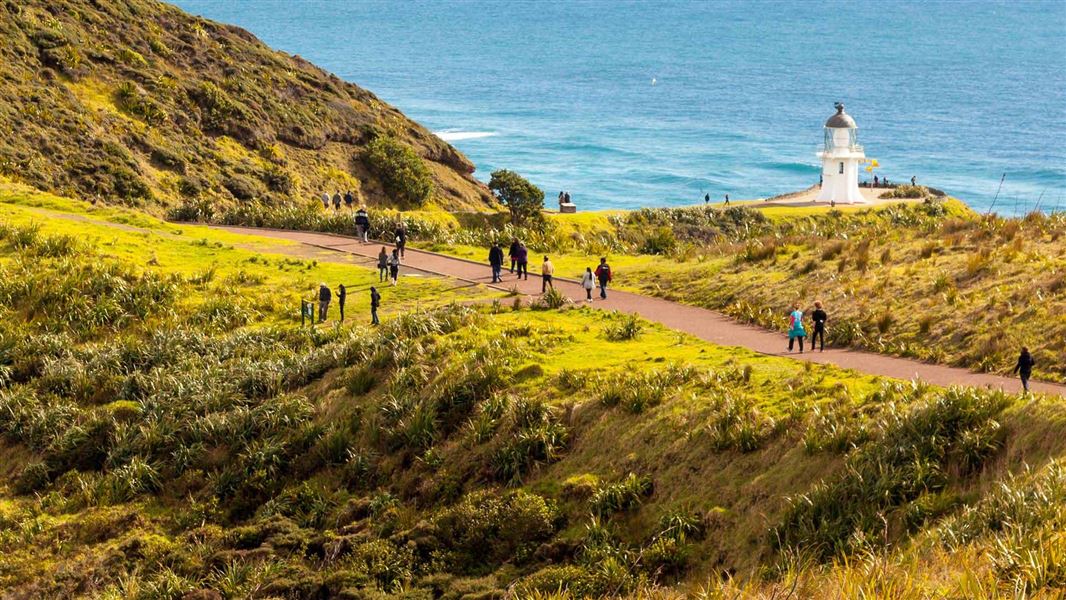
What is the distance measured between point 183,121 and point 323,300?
34778 mm

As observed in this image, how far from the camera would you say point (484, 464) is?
2423 centimetres

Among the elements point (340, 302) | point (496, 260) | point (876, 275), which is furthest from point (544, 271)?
point (876, 275)

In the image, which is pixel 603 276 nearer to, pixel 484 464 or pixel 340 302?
pixel 340 302

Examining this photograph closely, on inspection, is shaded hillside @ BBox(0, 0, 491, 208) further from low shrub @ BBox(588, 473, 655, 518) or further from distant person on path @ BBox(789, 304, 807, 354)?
low shrub @ BBox(588, 473, 655, 518)

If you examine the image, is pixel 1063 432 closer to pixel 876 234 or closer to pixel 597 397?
pixel 597 397

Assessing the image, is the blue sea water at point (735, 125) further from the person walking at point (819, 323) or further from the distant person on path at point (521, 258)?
the person walking at point (819, 323)

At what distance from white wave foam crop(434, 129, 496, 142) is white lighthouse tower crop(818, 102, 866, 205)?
72.7m

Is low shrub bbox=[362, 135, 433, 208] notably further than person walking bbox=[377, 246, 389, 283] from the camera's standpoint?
Yes

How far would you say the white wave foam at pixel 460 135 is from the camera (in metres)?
134

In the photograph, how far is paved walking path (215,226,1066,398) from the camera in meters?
26.2

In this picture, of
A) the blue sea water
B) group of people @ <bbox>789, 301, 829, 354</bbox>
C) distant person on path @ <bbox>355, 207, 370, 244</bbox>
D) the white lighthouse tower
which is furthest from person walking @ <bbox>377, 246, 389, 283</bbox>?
the blue sea water

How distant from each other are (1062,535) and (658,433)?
7981 mm

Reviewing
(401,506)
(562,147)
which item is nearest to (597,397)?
(401,506)

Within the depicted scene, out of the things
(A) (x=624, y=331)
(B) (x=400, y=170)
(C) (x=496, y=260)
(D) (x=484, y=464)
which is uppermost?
(B) (x=400, y=170)
